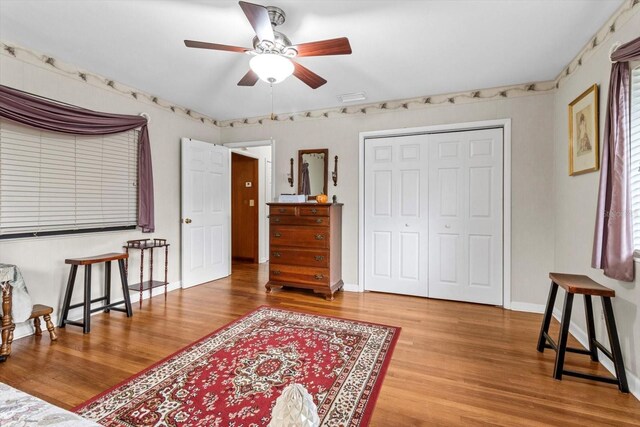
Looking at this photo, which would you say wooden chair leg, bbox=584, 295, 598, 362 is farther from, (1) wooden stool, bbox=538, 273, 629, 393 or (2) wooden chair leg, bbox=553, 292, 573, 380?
(2) wooden chair leg, bbox=553, 292, 573, 380

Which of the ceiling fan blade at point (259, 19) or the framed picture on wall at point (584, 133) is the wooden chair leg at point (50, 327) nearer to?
the ceiling fan blade at point (259, 19)

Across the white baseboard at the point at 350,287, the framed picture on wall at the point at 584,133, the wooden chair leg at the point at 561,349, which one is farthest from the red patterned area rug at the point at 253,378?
the framed picture on wall at the point at 584,133

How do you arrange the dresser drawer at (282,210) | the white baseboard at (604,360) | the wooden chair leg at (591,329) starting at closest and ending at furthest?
the white baseboard at (604,360)
the wooden chair leg at (591,329)
the dresser drawer at (282,210)

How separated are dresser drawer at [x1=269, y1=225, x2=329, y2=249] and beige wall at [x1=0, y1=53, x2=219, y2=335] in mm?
1377

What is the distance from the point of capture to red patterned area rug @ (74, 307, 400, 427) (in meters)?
1.64

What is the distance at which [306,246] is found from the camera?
3.76 metres

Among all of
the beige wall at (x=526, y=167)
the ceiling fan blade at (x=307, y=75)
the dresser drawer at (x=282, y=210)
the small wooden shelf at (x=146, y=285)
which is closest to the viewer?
the ceiling fan blade at (x=307, y=75)

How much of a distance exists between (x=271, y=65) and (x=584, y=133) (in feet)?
8.34

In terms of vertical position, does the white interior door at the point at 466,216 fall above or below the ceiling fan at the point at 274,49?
below

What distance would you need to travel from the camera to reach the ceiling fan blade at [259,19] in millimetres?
1622

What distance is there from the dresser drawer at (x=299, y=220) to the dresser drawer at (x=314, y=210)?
4cm

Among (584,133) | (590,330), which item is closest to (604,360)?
(590,330)

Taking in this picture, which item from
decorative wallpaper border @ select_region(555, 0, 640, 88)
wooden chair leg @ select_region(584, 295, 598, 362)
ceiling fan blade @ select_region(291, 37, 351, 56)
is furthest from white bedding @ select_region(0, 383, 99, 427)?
decorative wallpaper border @ select_region(555, 0, 640, 88)

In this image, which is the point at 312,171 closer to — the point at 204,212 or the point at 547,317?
the point at 204,212
